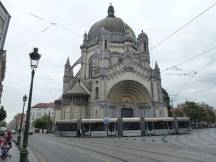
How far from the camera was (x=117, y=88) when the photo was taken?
45531mm

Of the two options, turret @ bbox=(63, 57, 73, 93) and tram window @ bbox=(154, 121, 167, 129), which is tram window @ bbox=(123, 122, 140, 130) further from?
turret @ bbox=(63, 57, 73, 93)

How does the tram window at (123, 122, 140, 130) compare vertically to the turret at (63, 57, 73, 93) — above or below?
below

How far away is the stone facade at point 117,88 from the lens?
4338cm

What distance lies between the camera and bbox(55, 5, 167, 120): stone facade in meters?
43.4

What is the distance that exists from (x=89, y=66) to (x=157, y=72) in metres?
16.3

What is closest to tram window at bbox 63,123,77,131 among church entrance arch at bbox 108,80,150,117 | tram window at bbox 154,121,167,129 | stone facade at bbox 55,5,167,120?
stone facade at bbox 55,5,167,120

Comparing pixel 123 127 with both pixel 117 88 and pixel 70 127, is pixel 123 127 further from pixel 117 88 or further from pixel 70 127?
pixel 117 88

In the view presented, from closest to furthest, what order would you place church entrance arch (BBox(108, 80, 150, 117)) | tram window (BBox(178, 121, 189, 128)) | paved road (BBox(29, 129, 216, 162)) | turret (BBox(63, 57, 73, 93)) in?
paved road (BBox(29, 129, 216, 162)), tram window (BBox(178, 121, 189, 128)), church entrance arch (BBox(108, 80, 150, 117)), turret (BBox(63, 57, 73, 93))

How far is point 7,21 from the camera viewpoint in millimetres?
9688

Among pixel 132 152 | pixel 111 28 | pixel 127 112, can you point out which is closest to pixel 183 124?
pixel 127 112

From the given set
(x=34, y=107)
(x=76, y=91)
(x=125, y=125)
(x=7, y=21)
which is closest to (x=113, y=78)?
(x=76, y=91)

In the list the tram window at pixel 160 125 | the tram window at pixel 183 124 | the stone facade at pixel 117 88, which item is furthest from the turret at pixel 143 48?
the tram window at pixel 160 125

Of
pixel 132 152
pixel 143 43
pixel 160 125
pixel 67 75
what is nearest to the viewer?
pixel 132 152

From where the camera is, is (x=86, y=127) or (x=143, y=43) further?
(x=143, y=43)
